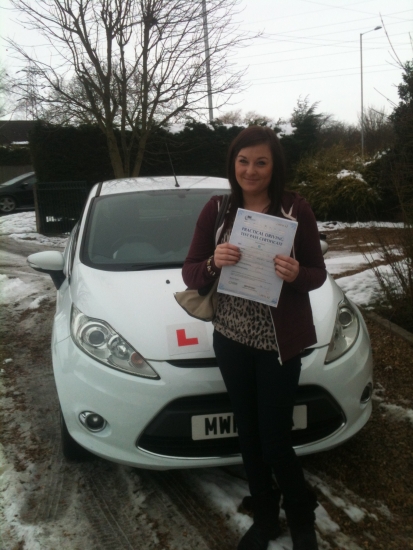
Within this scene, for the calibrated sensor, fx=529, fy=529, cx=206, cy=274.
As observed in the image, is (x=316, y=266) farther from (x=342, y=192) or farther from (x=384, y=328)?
(x=342, y=192)

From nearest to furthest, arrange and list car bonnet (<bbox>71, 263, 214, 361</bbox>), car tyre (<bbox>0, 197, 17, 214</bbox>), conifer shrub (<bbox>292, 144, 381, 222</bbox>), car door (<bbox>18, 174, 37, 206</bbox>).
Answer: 1. car bonnet (<bbox>71, 263, 214, 361</bbox>)
2. conifer shrub (<bbox>292, 144, 381, 222</bbox>)
3. car tyre (<bbox>0, 197, 17, 214</bbox>)
4. car door (<bbox>18, 174, 37, 206</bbox>)

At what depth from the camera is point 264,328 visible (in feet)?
6.84

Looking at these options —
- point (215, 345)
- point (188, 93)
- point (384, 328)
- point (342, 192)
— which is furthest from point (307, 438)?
point (342, 192)

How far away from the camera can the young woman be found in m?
2.06

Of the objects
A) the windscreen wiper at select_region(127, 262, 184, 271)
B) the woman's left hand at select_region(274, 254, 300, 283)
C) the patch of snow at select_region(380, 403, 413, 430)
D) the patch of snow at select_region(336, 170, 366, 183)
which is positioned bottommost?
the patch of snow at select_region(380, 403, 413, 430)

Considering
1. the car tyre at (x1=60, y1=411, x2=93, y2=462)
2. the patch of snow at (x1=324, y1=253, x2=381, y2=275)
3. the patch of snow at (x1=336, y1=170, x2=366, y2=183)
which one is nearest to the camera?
the car tyre at (x1=60, y1=411, x2=93, y2=462)

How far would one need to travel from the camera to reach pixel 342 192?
1396 centimetres

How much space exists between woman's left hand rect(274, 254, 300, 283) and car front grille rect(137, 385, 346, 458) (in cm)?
75

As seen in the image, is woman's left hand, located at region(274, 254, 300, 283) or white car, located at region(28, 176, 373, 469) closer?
woman's left hand, located at region(274, 254, 300, 283)

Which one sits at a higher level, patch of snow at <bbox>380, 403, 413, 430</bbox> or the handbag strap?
the handbag strap

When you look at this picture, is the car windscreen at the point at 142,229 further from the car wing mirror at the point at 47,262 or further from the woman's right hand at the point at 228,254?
the woman's right hand at the point at 228,254

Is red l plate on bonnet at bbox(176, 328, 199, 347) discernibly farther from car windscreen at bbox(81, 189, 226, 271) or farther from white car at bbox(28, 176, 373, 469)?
car windscreen at bbox(81, 189, 226, 271)

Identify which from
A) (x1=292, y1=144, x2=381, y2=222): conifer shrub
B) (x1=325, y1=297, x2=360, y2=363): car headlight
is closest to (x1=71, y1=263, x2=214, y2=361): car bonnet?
(x1=325, y1=297, x2=360, y2=363): car headlight

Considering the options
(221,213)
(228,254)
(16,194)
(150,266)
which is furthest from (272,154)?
(16,194)
